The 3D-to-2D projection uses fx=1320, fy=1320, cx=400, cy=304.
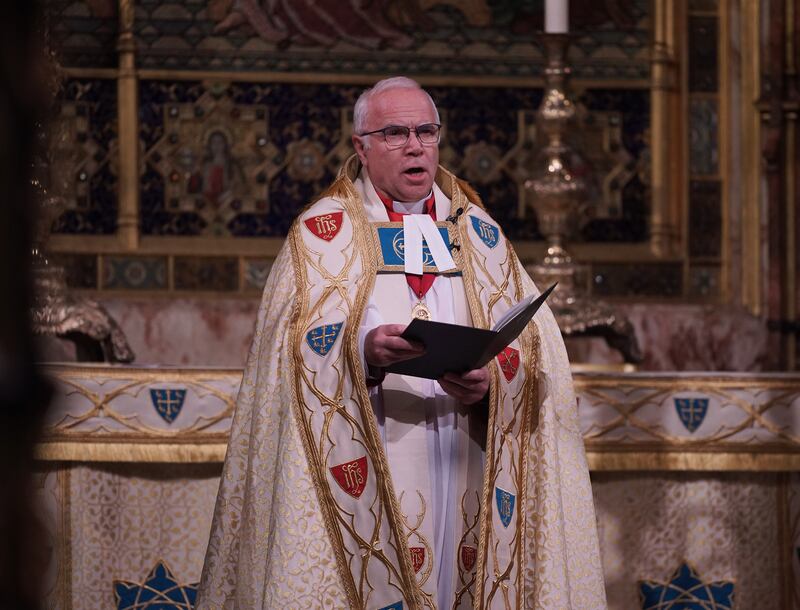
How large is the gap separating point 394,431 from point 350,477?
156mm

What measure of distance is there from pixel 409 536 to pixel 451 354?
496mm

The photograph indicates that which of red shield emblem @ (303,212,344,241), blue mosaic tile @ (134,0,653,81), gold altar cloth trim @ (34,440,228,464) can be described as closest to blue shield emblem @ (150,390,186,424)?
gold altar cloth trim @ (34,440,228,464)

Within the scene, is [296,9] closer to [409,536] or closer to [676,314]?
[676,314]

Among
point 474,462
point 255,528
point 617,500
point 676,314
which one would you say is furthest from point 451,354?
point 676,314

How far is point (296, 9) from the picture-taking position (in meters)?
5.70

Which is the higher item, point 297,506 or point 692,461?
point 297,506

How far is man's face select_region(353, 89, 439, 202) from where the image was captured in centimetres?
319

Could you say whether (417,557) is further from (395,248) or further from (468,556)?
(395,248)

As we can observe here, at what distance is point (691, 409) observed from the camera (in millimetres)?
4250

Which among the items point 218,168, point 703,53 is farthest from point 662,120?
point 218,168

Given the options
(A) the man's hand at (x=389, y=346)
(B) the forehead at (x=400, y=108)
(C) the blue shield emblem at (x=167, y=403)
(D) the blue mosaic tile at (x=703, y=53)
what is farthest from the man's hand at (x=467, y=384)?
(D) the blue mosaic tile at (x=703, y=53)

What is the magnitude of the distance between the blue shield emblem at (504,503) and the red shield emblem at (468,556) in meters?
0.10

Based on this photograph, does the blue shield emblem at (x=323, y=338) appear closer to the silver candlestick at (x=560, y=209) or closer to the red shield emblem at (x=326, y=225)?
the red shield emblem at (x=326, y=225)

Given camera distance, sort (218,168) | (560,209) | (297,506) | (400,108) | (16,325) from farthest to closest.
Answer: (218,168)
(560,209)
(400,108)
(297,506)
(16,325)
